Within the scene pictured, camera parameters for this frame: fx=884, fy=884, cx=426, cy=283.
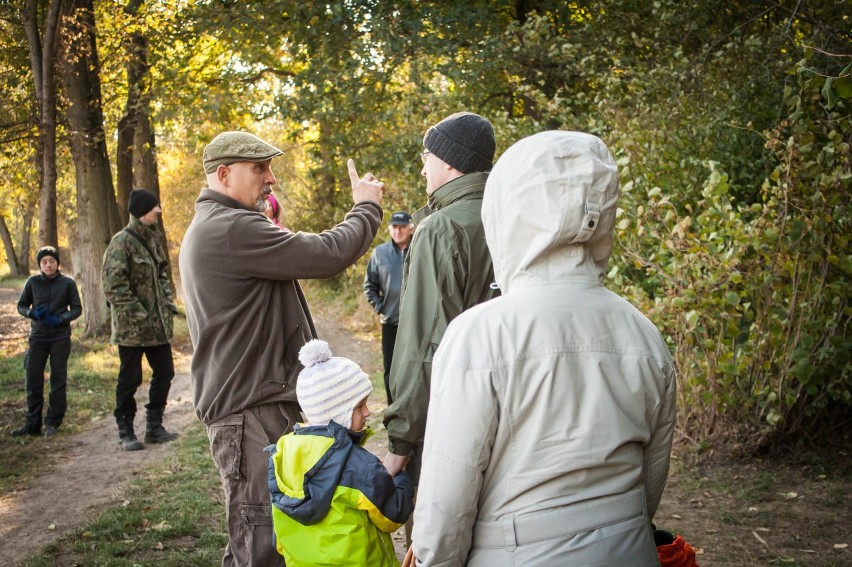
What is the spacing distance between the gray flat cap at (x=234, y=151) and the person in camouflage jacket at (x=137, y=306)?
16.4 ft

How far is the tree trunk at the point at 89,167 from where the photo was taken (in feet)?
54.2

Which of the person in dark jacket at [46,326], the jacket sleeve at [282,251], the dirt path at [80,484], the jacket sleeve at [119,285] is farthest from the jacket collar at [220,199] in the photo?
the person in dark jacket at [46,326]

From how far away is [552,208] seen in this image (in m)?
2.21

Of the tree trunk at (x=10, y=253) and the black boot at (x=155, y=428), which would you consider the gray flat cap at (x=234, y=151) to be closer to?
the black boot at (x=155, y=428)

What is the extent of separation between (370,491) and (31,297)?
755cm

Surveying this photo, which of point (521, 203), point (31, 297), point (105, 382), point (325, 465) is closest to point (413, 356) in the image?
point (325, 465)

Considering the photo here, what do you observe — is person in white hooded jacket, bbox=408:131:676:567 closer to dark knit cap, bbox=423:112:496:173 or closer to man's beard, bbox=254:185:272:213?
dark knit cap, bbox=423:112:496:173

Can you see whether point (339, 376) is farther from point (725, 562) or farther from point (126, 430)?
point (126, 430)

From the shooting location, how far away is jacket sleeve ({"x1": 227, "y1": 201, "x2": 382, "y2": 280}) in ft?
11.8

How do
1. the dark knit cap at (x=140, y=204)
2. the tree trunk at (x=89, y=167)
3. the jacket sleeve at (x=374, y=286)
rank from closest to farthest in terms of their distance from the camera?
the dark knit cap at (x=140, y=204)
the jacket sleeve at (x=374, y=286)
the tree trunk at (x=89, y=167)

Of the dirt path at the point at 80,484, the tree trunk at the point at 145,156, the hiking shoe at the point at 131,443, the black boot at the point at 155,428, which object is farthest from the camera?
the tree trunk at the point at 145,156

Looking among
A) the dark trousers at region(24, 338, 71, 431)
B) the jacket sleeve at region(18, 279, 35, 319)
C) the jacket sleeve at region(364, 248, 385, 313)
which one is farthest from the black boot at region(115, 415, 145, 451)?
the jacket sleeve at region(364, 248, 385, 313)

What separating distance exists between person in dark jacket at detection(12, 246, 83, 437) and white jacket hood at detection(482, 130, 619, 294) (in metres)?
8.06

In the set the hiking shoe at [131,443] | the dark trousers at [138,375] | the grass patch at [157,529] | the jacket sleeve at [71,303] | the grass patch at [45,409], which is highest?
the jacket sleeve at [71,303]
